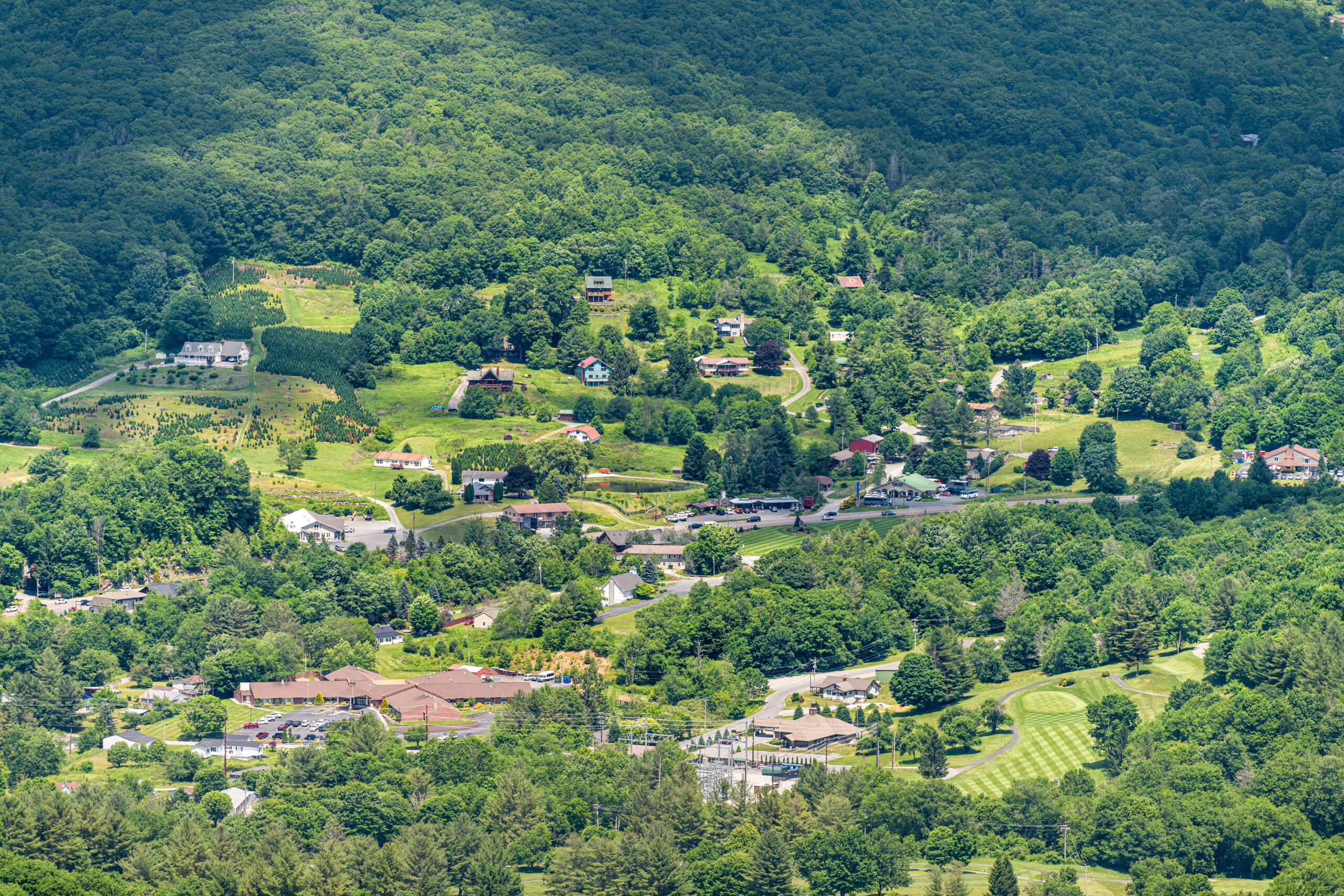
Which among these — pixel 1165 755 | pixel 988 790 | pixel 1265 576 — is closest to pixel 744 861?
pixel 988 790

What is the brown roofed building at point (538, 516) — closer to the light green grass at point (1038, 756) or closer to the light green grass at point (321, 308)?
the light green grass at point (1038, 756)

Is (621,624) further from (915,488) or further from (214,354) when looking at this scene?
(214,354)

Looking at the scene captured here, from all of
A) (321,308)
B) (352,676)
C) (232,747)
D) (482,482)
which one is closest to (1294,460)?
(482,482)

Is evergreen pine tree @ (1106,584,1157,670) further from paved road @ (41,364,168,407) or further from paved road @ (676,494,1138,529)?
paved road @ (41,364,168,407)

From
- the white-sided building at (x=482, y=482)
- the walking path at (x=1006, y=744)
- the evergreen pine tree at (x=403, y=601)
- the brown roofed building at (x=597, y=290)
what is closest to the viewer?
the walking path at (x=1006, y=744)

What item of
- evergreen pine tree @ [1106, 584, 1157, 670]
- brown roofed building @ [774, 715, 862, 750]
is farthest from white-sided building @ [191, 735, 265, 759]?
evergreen pine tree @ [1106, 584, 1157, 670]

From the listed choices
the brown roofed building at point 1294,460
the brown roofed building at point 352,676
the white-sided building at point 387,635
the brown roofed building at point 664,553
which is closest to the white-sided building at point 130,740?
the brown roofed building at point 352,676

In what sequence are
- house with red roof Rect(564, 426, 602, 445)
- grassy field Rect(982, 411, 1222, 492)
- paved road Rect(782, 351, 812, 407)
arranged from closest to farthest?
house with red roof Rect(564, 426, 602, 445)
grassy field Rect(982, 411, 1222, 492)
paved road Rect(782, 351, 812, 407)
